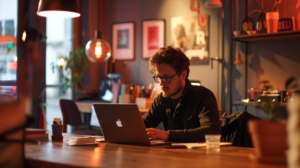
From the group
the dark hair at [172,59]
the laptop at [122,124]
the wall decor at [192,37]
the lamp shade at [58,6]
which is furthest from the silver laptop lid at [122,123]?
the wall decor at [192,37]

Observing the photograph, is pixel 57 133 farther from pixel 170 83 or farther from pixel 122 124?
pixel 170 83

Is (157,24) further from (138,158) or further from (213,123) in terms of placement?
(138,158)

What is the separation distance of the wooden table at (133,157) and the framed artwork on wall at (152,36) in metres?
3.21

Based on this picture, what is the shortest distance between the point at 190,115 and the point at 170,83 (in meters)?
0.27

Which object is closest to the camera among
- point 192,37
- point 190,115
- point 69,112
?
point 190,115

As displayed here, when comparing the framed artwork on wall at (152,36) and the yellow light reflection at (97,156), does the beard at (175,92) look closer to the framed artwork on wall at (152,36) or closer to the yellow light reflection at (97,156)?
the yellow light reflection at (97,156)

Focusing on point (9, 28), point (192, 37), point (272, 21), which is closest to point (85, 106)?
point (9, 28)

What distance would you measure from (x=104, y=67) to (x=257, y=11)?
2498 mm

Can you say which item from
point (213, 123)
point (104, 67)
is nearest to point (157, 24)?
point (104, 67)

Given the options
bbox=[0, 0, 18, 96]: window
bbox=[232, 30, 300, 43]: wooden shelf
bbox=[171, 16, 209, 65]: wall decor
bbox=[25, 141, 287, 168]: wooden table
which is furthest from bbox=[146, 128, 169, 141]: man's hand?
bbox=[0, 0, 18, 96]: window

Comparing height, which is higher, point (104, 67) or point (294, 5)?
point (294, 5)

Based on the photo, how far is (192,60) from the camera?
4594 millimetres

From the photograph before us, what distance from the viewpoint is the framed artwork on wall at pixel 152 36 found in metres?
4.86

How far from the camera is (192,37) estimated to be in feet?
15.1
